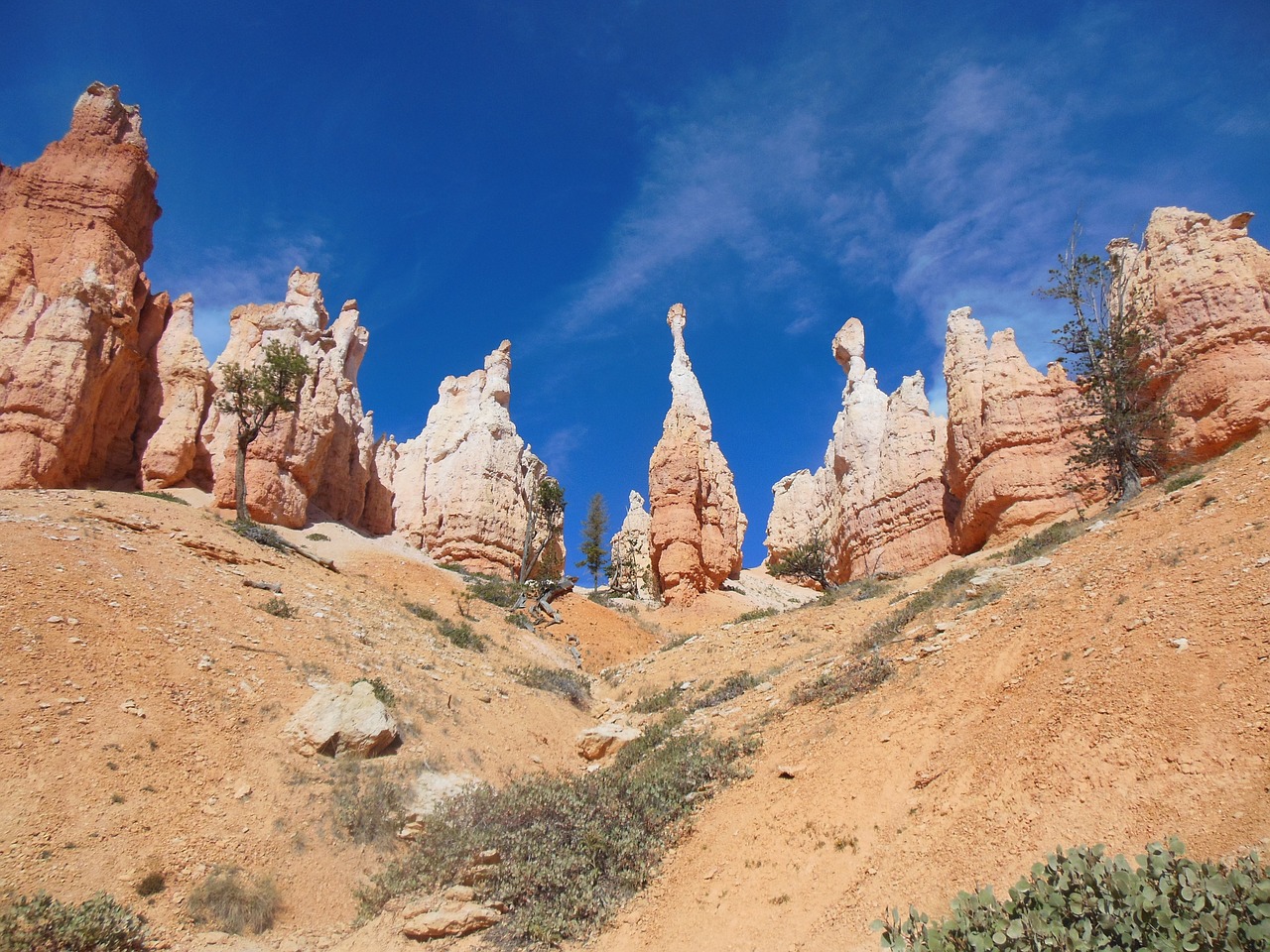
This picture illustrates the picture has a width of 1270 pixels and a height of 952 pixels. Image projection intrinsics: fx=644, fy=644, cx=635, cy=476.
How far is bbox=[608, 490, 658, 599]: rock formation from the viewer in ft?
133

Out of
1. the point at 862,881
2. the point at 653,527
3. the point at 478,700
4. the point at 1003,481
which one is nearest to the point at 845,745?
the point at 862,881

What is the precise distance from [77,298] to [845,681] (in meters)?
31.8

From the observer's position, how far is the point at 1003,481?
24969 mm

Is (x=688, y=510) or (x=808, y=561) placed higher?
(x=688, y=510)

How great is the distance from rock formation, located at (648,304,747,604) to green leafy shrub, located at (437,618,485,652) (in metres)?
17.1

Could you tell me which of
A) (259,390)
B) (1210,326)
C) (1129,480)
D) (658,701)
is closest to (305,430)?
(259,390)

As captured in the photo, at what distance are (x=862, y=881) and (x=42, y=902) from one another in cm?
684

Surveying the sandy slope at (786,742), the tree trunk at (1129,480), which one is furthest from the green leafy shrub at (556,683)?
the tree trunk at (1129,480)

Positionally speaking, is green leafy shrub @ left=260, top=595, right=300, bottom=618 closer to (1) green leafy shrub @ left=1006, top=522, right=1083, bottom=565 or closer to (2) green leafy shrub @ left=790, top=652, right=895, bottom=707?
(2) green leafy shrub @ left=790, top=652, right=895, bottom=707

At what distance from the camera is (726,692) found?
41.2 ft

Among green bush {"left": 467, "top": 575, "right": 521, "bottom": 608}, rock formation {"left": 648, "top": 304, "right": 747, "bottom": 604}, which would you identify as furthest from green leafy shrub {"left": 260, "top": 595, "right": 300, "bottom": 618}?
rock formation {"left": 648, "top": 304, "right": 747, "bottom": 604}

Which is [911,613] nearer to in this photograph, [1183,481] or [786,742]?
[786,742]

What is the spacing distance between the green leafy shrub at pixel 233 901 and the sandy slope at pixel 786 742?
0.19 metres

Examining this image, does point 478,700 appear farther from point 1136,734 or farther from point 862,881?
point 1136,734
